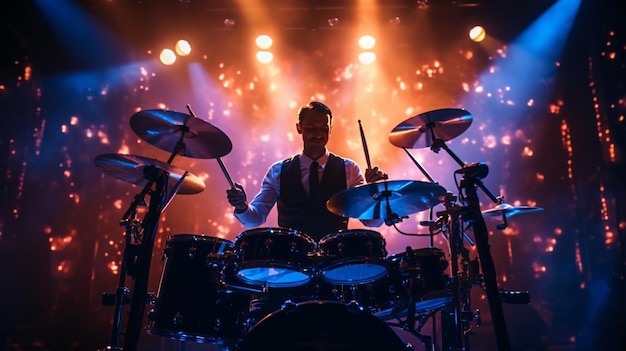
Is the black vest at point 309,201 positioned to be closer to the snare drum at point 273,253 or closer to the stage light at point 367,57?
the snare drum at point 273,253

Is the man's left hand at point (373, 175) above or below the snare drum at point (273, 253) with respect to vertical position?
above

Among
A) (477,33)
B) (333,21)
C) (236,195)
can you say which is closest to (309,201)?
(236,195)

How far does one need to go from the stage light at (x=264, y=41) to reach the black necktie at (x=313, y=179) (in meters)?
2.76

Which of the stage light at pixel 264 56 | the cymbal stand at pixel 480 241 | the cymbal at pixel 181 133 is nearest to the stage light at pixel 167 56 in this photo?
the stage light at pixel 264 56

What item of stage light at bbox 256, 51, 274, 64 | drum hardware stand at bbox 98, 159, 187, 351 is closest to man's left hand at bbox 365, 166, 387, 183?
drum hardware stand at bbox 98, 159, 187, 351

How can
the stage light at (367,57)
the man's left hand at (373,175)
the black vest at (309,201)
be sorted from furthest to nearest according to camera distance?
1. the stage light at (367,57)
2. the black vest at (309,201)
3. the man's left hand at (373,175)

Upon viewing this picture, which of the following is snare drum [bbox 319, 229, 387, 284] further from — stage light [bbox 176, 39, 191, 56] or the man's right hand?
stage light [bbox 176, 39, 191, 56]

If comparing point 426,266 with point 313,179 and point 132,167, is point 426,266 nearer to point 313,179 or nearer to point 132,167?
point 313,179

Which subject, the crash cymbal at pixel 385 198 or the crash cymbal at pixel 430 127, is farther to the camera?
the crash cymbal at pixel 430 127

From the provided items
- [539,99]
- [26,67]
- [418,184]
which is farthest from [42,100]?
[539,99]

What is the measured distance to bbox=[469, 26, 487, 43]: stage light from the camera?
227 inches

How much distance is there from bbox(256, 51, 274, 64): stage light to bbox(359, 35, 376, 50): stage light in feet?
3.85

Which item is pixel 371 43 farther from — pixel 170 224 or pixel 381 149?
pixel 170 224

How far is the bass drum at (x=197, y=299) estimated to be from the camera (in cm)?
278
